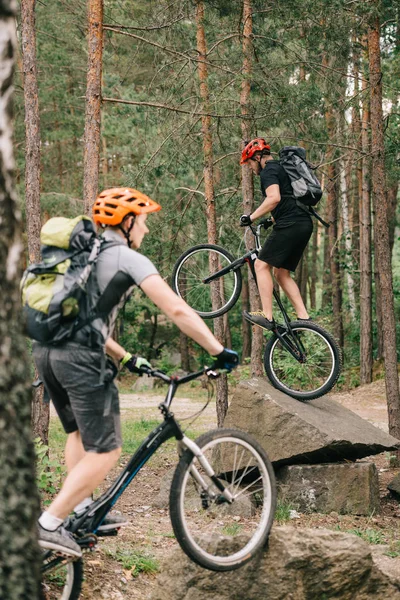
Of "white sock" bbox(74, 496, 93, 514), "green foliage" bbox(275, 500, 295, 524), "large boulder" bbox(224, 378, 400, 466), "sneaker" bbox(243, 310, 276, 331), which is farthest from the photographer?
"large boulder" bbox(224, 378, 400, 466)

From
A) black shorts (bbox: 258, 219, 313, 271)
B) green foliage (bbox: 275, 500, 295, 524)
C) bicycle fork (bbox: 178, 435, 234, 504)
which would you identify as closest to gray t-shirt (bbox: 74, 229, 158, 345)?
bicycle fork (bbox: 178, 435, 234, 504)

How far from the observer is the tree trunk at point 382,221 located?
11305mm

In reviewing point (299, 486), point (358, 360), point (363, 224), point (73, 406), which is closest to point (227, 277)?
point (299, 486)

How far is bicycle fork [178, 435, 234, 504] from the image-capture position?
13.9ft

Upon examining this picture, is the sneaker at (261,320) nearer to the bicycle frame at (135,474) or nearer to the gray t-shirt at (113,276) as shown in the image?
the bicycle frame at (135,474)

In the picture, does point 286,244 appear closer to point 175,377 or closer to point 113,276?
point 175,377

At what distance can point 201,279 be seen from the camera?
29.3 ft

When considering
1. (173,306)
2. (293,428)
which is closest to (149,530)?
(293,428)

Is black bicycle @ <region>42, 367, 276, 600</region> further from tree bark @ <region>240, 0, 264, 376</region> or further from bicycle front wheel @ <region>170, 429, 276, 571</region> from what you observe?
tree bark @ <region>240, 0, 264, 376</region>

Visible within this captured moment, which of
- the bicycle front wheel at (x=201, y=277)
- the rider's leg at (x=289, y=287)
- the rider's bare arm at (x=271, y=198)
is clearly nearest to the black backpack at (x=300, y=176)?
the rider's bare arm at (x=271, y=198)

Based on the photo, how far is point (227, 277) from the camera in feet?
30.2

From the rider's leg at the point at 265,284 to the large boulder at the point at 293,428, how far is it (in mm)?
1397

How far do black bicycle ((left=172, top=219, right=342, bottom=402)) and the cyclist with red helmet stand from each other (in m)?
0.22

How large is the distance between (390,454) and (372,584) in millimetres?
7381
